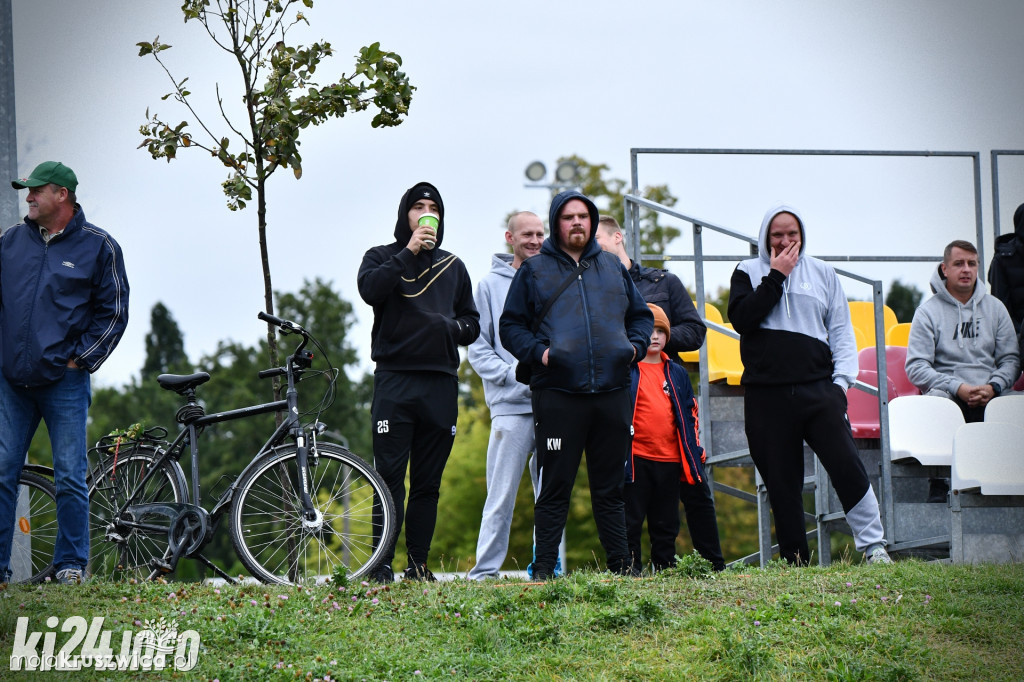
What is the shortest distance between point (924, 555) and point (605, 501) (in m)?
3.35

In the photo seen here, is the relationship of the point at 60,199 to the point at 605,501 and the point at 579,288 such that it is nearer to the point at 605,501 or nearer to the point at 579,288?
the point at 579,288

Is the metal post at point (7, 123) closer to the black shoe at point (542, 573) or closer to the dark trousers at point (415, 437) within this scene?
the dark trousers at point (415, 437)

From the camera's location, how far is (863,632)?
550 centimetres

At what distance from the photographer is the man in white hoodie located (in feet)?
24.2

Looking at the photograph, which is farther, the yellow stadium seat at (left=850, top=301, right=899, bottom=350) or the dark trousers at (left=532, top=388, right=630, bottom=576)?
the yellow stadium seat at (left=850, top=301, right=899, bottom=350)

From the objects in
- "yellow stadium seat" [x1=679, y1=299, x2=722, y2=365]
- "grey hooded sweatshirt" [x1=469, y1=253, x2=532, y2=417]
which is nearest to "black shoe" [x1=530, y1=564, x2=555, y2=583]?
"grey hooded sweatshirt" [x1=469, y1=253, x2=532, y2=417]

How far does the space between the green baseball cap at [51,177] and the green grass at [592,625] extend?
2.21 meters

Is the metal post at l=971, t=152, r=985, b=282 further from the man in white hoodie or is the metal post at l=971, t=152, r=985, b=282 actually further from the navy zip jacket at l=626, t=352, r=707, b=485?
the man in white hoodie

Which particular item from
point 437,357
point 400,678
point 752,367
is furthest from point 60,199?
point 752,367

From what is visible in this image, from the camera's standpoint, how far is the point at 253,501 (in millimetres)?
6637

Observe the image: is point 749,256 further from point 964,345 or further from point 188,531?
point 188,531

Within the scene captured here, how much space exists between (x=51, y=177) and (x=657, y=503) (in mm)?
4047

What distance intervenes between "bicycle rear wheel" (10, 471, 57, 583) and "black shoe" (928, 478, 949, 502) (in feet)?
19.2

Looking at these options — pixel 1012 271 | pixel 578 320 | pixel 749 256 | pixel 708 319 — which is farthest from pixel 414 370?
pixel 1012 271
